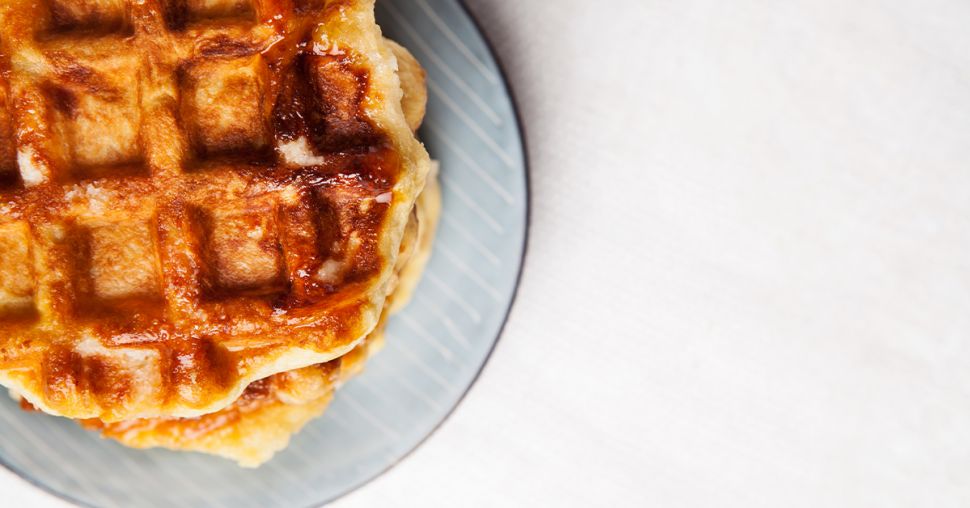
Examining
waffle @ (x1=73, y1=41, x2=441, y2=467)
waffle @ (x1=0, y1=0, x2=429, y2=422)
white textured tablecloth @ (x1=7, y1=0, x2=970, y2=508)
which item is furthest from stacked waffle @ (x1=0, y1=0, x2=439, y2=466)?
white textured tablecloth @ (x1=7, y1=0, x2=970, y2=508)

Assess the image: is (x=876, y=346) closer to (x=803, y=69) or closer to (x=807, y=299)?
(x=807, y=299)

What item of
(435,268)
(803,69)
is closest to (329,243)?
(435,268)

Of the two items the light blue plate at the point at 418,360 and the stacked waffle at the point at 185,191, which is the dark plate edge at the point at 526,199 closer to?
the light blue plate at the point at 418,360

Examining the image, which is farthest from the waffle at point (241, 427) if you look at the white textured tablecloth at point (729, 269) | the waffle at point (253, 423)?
the white textured tablecloth at point (729, 269)

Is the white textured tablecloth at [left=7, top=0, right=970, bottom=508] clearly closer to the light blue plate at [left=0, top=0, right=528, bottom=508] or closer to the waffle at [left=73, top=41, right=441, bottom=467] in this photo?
the light blue plate at [left=0, top=0, right=528, bottom=508]

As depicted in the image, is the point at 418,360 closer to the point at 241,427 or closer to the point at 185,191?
the point at 241,427

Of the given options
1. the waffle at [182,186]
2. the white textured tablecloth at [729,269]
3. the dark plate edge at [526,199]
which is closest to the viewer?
the waffle at [182,186]
